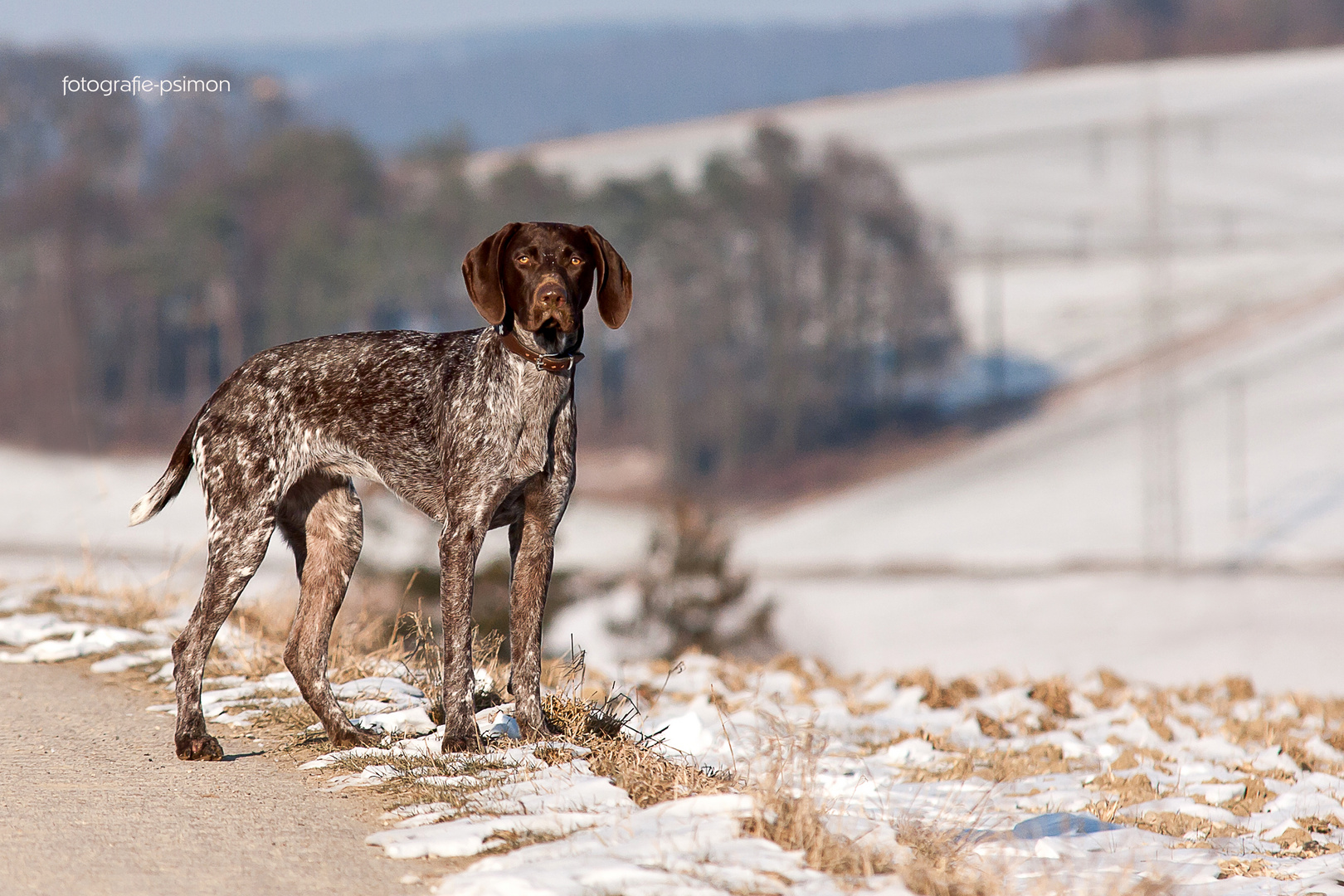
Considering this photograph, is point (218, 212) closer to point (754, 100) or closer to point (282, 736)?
point (754, 100)

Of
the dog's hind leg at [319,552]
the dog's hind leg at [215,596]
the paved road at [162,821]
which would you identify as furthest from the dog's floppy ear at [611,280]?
the paved road at [162,821]

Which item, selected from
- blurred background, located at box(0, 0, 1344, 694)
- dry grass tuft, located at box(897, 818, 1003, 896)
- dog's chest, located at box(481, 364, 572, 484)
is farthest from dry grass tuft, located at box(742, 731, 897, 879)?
blurred background, located at box(0, 0, 1344, 694)

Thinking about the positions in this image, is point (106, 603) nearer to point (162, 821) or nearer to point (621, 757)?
point (162, 821)

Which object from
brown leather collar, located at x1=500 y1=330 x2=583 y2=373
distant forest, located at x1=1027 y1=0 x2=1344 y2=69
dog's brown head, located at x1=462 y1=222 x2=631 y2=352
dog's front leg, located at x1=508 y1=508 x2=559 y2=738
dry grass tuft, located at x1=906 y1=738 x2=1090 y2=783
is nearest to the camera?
dog's brown head, located at x1=462 y1=222 x2=631 y2=352

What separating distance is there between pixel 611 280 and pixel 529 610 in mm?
1464

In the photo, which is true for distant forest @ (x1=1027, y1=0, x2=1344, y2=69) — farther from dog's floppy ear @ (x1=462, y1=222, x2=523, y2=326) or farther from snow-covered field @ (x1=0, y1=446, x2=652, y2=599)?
dog's floppy ear @ (x1=462, y1=222, x2=523, y2=326)

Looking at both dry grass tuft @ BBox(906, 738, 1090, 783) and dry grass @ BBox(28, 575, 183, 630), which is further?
dry grass @ BBox(28, 575, 183, 630)

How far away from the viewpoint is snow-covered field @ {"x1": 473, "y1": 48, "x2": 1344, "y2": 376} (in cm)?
7269

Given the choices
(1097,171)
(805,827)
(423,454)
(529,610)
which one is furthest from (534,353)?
(1097,171)

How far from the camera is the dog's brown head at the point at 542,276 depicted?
5.88m

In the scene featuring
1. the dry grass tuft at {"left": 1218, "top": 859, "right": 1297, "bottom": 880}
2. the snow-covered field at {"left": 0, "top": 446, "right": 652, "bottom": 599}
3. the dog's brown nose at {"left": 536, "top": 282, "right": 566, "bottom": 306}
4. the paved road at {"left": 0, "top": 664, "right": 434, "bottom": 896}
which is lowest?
the snow-covered field at {"left": 0, "top": 446, "right": 652, "bottom": 599}

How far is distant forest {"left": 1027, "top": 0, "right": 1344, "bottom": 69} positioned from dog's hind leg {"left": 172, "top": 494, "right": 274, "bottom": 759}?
119752mm

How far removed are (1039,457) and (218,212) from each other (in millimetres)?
43681

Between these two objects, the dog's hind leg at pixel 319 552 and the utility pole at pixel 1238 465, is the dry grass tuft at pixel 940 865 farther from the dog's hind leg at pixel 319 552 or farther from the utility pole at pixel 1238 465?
the utility pole at pixel 1238 465
